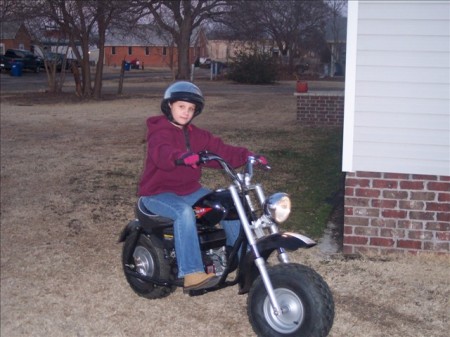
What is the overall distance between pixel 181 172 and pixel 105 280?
1.43 metres

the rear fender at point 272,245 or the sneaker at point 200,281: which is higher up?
the rear fender at point 272,245

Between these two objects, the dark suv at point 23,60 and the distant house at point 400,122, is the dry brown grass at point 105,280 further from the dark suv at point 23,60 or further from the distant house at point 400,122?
the dark suv at point 23,60

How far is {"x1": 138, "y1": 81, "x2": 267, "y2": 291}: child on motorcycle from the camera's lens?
4.58 m

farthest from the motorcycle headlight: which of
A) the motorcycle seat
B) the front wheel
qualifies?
the motorcycle seat

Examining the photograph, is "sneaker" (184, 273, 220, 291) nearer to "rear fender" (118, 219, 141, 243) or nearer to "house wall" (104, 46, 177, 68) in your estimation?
"rear fender" (118, 219, 141, 243)

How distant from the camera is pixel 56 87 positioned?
91.2ft

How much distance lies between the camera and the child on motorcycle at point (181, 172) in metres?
4.58

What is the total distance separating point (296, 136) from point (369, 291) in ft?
31.9

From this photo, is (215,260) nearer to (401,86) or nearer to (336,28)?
(401,86)

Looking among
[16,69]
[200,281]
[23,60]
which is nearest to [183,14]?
[16,69]

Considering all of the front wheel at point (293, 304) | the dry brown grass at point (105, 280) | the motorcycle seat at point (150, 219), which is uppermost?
the motorcycle seat at point (150, 219)

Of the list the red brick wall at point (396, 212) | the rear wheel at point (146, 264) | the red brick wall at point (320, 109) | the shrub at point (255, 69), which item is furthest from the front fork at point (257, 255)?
the shrub at point (255, 69)

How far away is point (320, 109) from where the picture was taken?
17031 millimetres

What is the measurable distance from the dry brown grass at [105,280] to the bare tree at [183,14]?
28.8m
